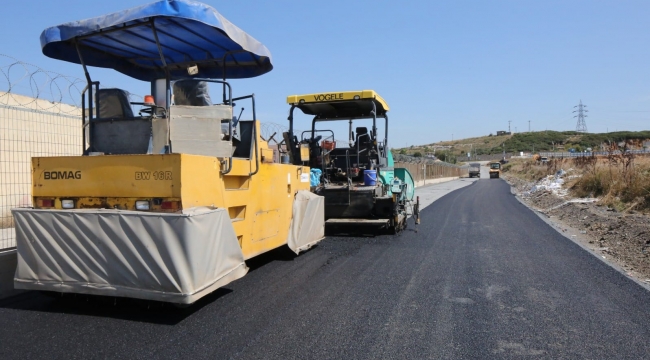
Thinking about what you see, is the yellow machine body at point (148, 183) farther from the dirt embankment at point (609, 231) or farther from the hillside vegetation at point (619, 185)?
the hillside vegetation at point (619, 185)

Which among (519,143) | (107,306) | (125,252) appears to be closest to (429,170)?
(107,306)

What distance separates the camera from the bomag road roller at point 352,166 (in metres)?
10.5

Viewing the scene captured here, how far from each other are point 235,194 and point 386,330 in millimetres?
2272

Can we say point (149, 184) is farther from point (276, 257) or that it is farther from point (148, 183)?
point (276, 257)

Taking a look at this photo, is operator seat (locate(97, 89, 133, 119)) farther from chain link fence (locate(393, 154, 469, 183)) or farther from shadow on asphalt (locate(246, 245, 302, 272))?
chain link fence (locate(393, 154, 469, 183))

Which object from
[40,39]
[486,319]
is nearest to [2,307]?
[40,39]

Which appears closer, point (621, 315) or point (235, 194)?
point (621, 315)

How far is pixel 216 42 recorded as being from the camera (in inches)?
242

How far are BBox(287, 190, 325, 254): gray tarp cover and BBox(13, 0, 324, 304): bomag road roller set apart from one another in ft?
3.94

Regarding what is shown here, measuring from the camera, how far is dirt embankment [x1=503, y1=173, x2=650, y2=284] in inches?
312

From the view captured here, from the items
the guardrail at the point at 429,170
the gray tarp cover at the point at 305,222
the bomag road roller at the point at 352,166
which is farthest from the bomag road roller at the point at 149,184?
the guardrail at the point at 429,170

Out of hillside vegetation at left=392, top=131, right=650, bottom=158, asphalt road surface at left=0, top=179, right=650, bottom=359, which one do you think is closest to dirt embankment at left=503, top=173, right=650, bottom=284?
asphalt road surface at left=0, top=179, right=650, bottom=359

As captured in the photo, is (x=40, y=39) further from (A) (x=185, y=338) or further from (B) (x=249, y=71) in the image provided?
(A) (x=185, y=338)

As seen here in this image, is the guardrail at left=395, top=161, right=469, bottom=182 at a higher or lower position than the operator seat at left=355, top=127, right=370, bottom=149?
lower
